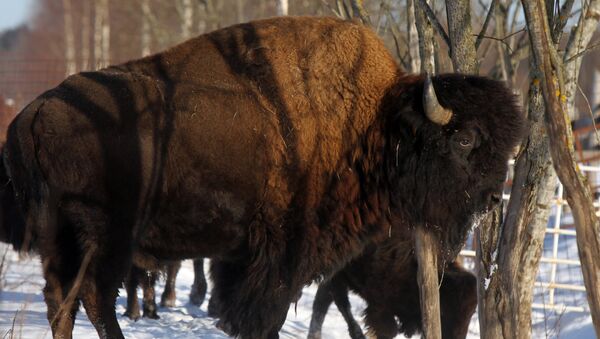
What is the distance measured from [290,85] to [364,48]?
655mm

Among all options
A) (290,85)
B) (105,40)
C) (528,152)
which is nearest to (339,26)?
(290,85)

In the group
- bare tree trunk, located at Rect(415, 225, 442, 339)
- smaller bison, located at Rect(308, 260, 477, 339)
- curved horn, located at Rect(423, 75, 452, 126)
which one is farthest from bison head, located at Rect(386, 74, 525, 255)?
smaller bison, located at Rect(308, 260, 477, 339)

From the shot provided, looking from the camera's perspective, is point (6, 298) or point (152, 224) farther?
point (6, 298)

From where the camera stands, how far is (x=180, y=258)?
19.2 feet

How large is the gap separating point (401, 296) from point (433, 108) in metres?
2.39

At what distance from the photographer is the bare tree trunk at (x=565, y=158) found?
3.95m

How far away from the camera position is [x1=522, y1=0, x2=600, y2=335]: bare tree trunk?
3.95m

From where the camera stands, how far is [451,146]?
5.66m

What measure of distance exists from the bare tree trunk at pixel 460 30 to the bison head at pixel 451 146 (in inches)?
8.4

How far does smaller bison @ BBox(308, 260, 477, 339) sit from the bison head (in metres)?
1.47

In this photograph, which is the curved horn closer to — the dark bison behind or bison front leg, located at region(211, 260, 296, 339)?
the dark bison behind

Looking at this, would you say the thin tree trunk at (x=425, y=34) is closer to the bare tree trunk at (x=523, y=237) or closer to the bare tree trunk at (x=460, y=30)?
the bare tree trunk at (x=460, y=30)

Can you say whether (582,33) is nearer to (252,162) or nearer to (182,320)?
(252,162)

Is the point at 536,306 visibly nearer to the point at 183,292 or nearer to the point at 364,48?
the point at 183,292
